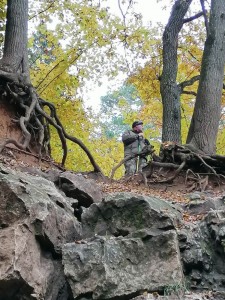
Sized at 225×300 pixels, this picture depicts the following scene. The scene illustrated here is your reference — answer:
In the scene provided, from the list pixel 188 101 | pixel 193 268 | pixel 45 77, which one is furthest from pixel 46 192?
pixel 188 101

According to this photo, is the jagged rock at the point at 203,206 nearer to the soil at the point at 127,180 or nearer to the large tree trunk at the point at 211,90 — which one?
the soil at the point at 127,180

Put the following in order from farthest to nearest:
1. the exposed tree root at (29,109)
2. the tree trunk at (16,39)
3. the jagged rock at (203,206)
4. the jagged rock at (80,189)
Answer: the tree trunk at (16,39) < the exposed tree root at (29,109) < the jagged rock at (80,189) < the jagged rock at (203,206)

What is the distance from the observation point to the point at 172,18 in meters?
11.3

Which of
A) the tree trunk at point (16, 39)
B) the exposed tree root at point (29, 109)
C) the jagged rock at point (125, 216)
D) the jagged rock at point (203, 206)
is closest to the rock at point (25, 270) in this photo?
the jagged rock at point (125, 216)

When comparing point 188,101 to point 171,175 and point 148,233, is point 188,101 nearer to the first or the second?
point 171,175

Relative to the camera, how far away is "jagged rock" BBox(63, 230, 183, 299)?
3914 mm

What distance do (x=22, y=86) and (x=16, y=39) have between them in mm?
1202

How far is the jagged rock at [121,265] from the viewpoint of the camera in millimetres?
3914

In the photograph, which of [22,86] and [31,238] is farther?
[22,86]

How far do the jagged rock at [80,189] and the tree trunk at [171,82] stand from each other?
4524mm

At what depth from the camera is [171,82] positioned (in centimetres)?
1098

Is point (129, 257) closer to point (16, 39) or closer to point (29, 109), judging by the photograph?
point (29, 109)

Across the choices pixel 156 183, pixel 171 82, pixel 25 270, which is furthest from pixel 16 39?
pixel 25 270

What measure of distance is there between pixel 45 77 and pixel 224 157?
23.4ft
